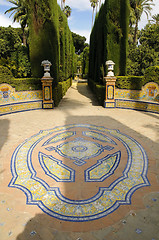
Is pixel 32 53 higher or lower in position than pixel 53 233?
higher

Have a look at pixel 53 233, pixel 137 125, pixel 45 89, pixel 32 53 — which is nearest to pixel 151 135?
pixel 137 125

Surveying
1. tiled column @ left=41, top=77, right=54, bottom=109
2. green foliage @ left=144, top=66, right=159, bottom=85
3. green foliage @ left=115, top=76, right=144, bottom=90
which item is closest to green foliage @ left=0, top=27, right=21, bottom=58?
tiled column @ left=41, top=77, right=54, bottom=109

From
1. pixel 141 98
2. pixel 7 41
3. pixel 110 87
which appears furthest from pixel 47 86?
pixel 7 41

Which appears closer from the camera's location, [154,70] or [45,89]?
[154,70]

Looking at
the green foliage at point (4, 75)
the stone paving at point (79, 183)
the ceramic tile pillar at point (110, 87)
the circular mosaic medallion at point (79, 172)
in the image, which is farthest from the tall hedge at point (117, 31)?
the circular mosaic medallion at point (79, 172)

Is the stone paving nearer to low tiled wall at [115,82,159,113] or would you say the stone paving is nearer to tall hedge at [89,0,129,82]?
low tiled wall at [115,82,159,113]

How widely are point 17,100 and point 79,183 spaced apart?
319 inches

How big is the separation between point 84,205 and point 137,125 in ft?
17.4

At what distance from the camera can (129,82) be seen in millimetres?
10812

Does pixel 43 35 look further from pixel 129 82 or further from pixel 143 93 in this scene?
pixel 143 93

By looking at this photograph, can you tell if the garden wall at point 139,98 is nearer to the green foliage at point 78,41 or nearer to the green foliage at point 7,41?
the green foliage at point 7,41

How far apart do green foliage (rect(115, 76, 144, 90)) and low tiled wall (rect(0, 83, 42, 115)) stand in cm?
508

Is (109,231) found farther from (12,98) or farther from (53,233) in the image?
(12,98)

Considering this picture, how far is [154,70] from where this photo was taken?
31.5 ft
